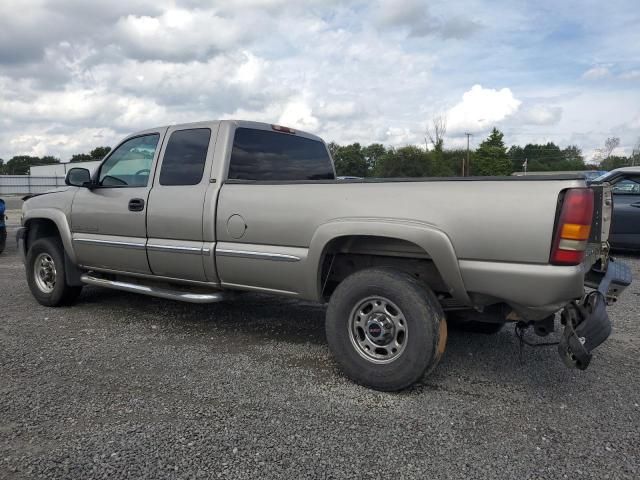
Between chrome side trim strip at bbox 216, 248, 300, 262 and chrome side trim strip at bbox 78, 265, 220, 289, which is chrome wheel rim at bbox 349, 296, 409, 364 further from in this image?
chrome side trim strip at bbox 78, 265, 220, 289

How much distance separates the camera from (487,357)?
434 centimetres

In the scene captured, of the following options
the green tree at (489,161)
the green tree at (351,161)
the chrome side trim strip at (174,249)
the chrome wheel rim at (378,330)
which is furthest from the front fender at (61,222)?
the green tree at (489,161)

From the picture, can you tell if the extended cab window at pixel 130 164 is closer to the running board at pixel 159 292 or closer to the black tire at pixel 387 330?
the running board at pixel 159 292

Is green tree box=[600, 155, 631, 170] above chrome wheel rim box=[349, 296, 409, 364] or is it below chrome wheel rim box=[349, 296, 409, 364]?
above

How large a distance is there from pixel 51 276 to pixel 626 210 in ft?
30.1

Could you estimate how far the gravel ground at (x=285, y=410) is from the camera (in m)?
2.70

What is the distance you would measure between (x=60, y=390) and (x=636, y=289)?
22.3ft

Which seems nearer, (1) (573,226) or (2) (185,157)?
(1) (573,226)

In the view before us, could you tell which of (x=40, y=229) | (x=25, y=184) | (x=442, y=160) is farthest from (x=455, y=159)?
(x=40, y=229)

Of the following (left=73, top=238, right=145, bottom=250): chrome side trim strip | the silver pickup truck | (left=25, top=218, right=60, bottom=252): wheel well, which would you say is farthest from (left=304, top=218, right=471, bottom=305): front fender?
(left=25, top=218, right=60, bottom=252): wheel well

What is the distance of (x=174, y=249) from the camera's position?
15.0ft

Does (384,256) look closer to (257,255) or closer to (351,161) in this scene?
(257,255)

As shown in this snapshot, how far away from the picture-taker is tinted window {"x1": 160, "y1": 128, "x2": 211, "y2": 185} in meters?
4.62

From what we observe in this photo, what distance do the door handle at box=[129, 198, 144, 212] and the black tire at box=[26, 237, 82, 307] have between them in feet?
4.42
